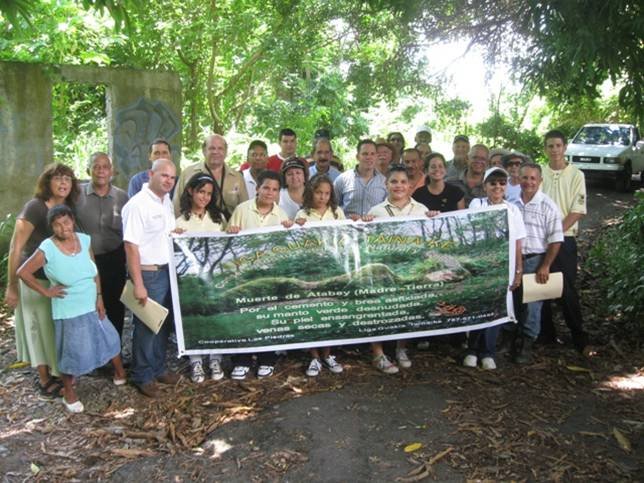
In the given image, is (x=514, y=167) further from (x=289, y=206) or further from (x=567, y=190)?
(x=289, y=206)

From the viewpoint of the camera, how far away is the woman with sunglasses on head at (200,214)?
4.93 meters

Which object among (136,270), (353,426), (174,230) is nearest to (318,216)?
(174,230)

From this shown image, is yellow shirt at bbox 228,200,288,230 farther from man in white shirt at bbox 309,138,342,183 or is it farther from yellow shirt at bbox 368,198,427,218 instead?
man in white shirt at bbox 309,138,342,183

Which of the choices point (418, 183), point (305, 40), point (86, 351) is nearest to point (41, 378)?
point (86, 351)

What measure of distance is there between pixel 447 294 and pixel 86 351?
2.99m

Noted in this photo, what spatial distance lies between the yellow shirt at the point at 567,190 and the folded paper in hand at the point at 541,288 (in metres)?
0.59

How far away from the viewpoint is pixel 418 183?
655 centimetres

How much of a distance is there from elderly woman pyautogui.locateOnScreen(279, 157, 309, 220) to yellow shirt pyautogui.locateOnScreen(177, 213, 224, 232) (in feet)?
2.65

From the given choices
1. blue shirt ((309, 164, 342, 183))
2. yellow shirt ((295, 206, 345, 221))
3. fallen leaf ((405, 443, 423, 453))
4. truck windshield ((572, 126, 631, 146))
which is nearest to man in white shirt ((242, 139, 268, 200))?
blue shirt ((309, 164, 342, 183))

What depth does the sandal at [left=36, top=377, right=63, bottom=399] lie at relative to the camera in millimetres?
5010

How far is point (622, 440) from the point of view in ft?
14.1

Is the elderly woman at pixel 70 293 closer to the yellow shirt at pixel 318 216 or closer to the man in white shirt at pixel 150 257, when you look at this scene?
the man in white shirt at pixel 150 257

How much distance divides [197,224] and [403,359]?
2.17m

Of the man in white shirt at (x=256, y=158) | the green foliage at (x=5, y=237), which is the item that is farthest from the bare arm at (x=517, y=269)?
the green foliage at (x=5, y=237)
